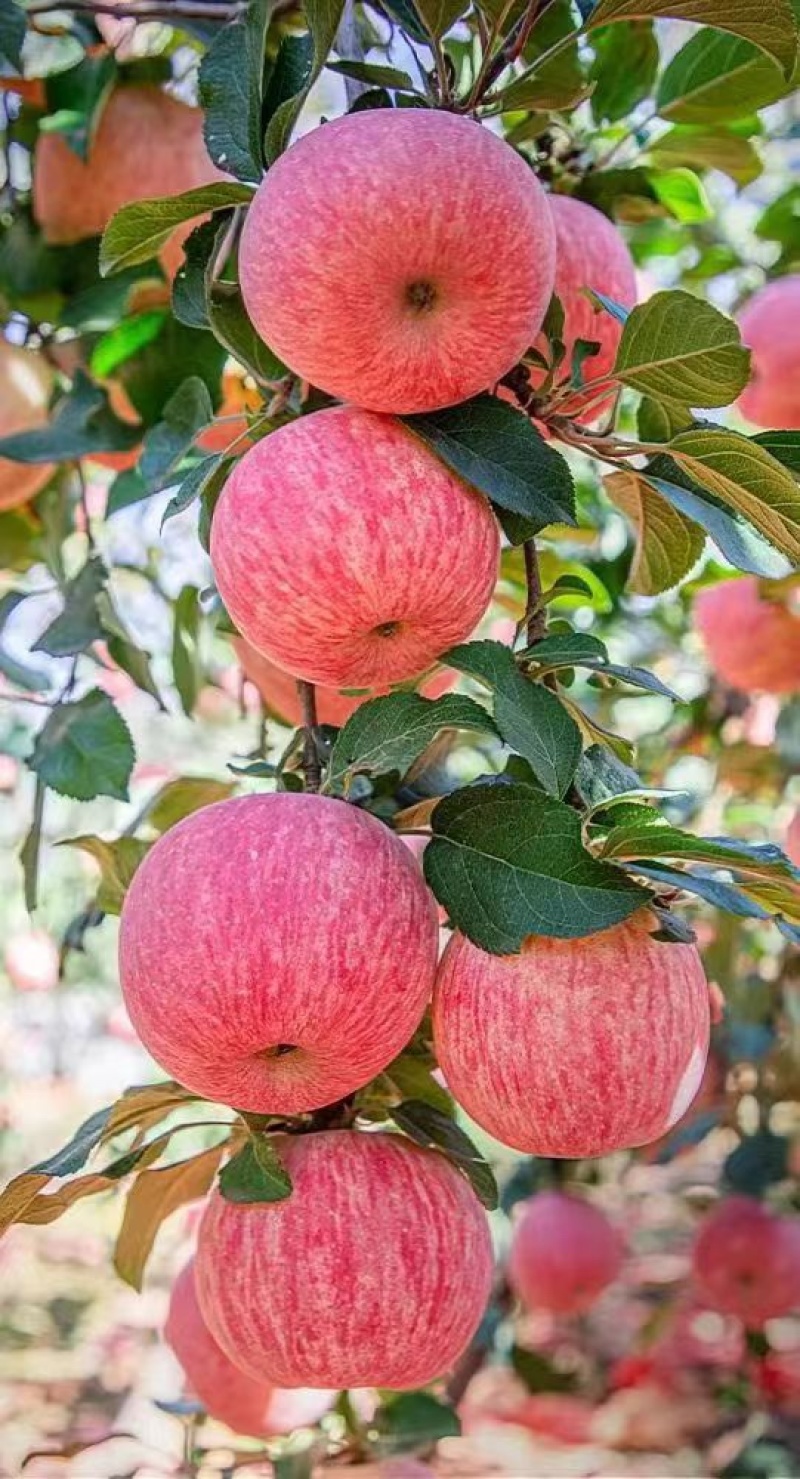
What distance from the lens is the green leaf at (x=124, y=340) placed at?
1297mm

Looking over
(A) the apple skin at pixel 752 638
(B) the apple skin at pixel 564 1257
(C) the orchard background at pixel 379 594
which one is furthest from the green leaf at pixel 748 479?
(B) the apple skin at pixel 564 1257

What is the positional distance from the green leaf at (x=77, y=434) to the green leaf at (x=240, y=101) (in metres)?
0.45

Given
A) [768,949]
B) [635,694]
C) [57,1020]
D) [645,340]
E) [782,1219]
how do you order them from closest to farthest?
[645,340] → [635,694] → [782,1219] → [768,949] → [57,1020]

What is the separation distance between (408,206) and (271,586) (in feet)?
0.66

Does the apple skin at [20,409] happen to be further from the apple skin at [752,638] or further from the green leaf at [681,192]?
the apple skin at [752,638]

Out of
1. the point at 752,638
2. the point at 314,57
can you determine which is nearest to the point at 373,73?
the point at 314,57

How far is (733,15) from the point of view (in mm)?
818

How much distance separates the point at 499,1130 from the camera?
0.80 m

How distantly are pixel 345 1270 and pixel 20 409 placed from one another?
89 centimetres

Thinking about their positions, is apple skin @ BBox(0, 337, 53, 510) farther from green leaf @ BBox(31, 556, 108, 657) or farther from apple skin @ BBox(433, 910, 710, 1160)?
apple skin @ BBox(433, 910, 710, 1160)

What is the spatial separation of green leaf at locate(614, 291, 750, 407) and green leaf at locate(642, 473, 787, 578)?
0.06 m

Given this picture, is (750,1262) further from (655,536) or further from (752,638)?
(655,536)

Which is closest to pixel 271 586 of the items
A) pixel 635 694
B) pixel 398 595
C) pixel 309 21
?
pixel 398 595

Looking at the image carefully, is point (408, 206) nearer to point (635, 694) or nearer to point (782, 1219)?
point (635, 694)
